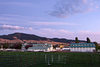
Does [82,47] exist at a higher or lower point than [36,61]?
lower

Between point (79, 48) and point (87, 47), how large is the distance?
734 centimetres

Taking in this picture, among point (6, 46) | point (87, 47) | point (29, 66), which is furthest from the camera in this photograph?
point (6, 46)

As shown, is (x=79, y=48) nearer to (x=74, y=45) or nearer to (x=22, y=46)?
(x=74, y=45)

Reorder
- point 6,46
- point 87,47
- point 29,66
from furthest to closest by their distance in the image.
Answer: point 6,46 < point 87,47 < point 29,66

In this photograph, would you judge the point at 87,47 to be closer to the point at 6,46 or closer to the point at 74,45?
the point at 74,45

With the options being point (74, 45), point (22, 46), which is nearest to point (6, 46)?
point (22, 46)

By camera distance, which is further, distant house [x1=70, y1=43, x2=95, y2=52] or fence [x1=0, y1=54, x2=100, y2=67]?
distant house [x1=70, y1=43, x2=95, y2=52]

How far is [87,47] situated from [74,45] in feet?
40.3

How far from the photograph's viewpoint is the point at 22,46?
17162cm

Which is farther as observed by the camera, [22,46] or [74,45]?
[22,46]

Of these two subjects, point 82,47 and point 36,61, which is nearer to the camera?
point 36,61

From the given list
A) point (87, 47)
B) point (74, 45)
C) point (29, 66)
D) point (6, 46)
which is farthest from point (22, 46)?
point (29, 66)

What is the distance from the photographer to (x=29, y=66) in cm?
1941

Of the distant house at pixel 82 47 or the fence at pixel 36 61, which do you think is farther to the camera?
the distant house at pixel 82 47
